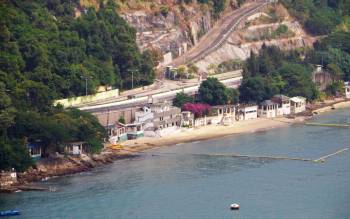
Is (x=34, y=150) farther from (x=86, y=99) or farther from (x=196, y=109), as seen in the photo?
(x=196, y=109)

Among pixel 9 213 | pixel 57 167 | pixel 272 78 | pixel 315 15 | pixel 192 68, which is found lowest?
pixel 9 213

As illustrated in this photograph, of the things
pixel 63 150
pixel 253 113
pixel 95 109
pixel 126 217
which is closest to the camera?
pixel 126 217

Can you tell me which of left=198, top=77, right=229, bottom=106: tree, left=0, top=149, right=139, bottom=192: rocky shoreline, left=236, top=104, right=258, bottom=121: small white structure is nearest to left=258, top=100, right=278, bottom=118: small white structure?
left=236, top=104, right=258, bottom=121: small white structure

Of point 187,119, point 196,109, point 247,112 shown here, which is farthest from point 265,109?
point 187,119

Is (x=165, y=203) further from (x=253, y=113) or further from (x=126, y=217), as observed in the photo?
(x=253, y=113)

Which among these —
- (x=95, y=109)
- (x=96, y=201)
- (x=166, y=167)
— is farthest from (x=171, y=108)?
(x=96, y=201)

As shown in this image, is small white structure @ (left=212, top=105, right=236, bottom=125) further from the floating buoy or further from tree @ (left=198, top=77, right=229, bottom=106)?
the floating buoy
